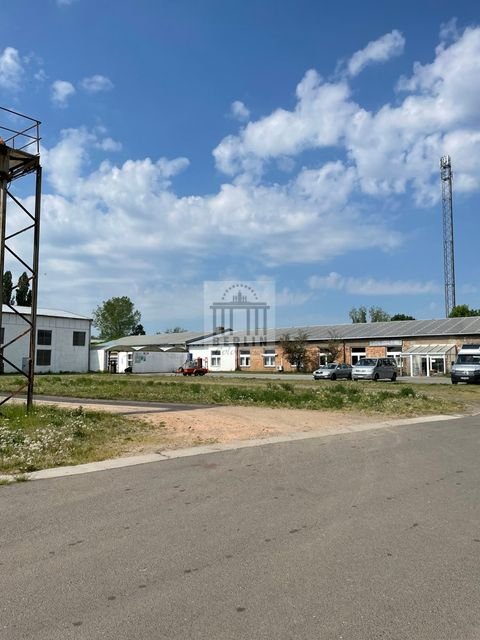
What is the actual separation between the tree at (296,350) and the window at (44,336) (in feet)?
88.4

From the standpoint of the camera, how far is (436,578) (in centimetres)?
438

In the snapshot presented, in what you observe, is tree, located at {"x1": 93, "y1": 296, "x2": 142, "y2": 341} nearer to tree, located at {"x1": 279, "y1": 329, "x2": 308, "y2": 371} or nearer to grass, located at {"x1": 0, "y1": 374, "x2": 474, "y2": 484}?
tree, located at {"x1": 279, "y1": 329, "x2": 308, "y2": 371}

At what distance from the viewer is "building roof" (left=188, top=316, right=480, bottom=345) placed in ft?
179

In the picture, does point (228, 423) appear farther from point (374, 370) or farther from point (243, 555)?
point (374, 370)

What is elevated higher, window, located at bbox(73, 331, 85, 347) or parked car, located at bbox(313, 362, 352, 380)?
window, located at bbox(73, 331, 85, 347)

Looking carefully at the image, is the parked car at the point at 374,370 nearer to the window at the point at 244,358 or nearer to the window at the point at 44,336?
the window at the point at 244,358

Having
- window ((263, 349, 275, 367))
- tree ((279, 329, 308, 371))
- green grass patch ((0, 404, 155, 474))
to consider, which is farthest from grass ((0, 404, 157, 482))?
window ((263, 349, 275, 367))

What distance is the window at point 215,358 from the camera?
7481cm

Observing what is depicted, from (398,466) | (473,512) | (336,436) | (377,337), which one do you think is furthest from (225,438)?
(377,337)

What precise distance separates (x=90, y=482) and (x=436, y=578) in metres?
5.19

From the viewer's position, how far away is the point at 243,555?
487 cm

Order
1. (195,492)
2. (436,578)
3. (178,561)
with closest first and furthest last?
(436,578) < (178,561) < (195,492)

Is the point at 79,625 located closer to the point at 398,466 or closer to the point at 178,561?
the point at 178,561

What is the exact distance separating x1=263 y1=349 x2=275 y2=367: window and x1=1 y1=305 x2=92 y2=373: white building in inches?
869
